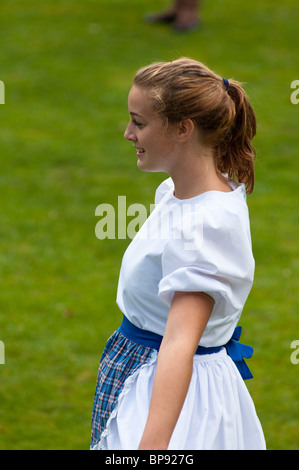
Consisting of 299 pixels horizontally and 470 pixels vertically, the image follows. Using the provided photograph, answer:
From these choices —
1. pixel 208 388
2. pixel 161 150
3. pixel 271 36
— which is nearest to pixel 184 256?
pixel 161 150

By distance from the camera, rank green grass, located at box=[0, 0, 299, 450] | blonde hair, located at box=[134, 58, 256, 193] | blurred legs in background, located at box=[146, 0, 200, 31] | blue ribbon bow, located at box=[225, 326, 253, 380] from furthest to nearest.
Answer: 1. blurred legs in background, located at box=[146, 0, 200, 31]
2. green grass, located at box=[0, 0, 299, 450]
3. blue ribbon bow, located at box=[225, 326, 253, 380]
4. blonde hair, located at box=[134, 58, 256, 193]

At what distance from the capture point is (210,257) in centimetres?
198

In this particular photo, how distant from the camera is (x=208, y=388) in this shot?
2197 millimetres

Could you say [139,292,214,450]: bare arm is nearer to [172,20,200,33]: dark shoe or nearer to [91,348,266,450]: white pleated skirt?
[91,348,266,450]: white pleated skirt

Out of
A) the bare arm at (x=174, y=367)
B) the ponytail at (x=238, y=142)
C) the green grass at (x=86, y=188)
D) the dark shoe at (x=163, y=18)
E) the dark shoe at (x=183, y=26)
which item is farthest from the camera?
the dark shoe at (x=163, y=18)

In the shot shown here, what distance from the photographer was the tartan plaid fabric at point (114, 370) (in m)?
2.31

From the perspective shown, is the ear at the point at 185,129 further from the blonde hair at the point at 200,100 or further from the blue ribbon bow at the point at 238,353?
the blue ribbon bow at the point at 238,353

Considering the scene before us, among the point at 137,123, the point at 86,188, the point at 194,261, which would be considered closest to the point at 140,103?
the point at 137,123

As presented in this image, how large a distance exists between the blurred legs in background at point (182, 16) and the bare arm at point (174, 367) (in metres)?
9.59

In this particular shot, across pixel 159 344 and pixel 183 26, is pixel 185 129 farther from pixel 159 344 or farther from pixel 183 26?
pixel 183 26

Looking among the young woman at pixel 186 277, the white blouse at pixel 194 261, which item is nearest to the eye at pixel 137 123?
the young woman at pixel 186 277

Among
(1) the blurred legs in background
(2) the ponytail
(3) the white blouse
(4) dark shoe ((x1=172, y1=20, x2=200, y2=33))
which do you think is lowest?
(3) the white blouse

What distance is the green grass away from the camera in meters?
4.48

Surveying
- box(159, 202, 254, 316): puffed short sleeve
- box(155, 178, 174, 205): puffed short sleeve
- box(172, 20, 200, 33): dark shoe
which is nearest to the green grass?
box(172, 20, 200, 33): dark shoe
